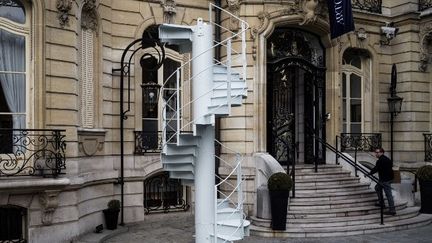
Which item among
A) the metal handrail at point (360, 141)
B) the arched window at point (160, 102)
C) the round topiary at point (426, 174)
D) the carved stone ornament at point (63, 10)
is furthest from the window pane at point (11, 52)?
the round topiary at point (426, 174)

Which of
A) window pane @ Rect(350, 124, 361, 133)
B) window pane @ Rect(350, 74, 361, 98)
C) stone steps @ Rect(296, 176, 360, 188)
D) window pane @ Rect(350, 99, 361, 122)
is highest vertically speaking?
window pane @ Rect(350, 74, 361, 98)

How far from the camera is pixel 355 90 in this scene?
592 inches

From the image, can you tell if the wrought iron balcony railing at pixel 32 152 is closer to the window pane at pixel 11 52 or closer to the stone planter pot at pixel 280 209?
the window pane at pixel 11 52

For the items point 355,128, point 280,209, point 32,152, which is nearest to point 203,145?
point 280,209

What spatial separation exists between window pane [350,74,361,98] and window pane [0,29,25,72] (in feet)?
33.3

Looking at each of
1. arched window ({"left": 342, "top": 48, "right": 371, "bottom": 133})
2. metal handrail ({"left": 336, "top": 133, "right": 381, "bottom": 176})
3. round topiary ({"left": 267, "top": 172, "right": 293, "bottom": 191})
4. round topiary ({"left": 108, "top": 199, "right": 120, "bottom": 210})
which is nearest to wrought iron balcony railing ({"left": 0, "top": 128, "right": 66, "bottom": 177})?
round topiary ({"left": 108, "top": 199, "right": 120, "bottom": 210})

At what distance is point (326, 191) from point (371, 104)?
4.84 meters

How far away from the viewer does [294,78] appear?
42.8 ft

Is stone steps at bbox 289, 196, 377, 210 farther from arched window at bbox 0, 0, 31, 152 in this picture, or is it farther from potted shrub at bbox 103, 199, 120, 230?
arched window at bbox 0, 0, 31, 152

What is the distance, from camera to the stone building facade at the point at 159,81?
8859mm

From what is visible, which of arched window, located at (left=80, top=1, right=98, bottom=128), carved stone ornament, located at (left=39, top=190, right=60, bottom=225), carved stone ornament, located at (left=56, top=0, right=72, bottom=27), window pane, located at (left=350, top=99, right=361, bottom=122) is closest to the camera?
carved stone ornament, located at (left=39, top=190, right=60, bottom=225)

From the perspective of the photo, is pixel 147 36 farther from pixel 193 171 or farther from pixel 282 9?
pixel 193 171

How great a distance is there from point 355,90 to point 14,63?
1045cm

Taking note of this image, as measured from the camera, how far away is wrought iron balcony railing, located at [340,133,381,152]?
14172 mm
